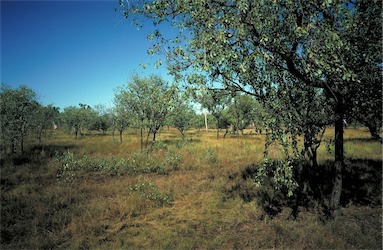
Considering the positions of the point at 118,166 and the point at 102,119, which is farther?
the point at 102,119

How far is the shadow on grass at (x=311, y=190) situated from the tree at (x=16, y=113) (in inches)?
874

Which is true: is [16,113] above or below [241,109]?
below

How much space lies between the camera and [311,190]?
1230 cm

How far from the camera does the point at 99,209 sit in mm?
10438

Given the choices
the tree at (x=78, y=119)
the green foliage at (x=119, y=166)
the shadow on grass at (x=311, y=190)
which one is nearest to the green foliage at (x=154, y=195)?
the shadow on grass at (x=311, y=190)

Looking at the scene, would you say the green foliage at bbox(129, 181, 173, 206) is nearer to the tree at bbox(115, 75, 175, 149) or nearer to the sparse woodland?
the sparse woodland

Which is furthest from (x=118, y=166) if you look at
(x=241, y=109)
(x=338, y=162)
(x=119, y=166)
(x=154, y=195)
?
(x=241, y=109)

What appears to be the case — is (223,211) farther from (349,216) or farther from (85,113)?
(85,113)

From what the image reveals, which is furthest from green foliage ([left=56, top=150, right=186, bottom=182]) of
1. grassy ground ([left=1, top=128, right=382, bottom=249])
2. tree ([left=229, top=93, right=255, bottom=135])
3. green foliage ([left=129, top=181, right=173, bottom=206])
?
tree ([left=229, top=93, right=255, bottom=135])

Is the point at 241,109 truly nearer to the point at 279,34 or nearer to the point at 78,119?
the point at 279,34

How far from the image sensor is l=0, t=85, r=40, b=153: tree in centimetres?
2247

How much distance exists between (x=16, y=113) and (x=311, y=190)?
28.9m

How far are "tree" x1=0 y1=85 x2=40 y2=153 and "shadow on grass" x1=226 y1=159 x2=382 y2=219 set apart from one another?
22.2 meters

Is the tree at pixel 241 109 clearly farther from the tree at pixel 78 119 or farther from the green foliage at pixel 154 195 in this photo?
the tree at pixel 78 119
